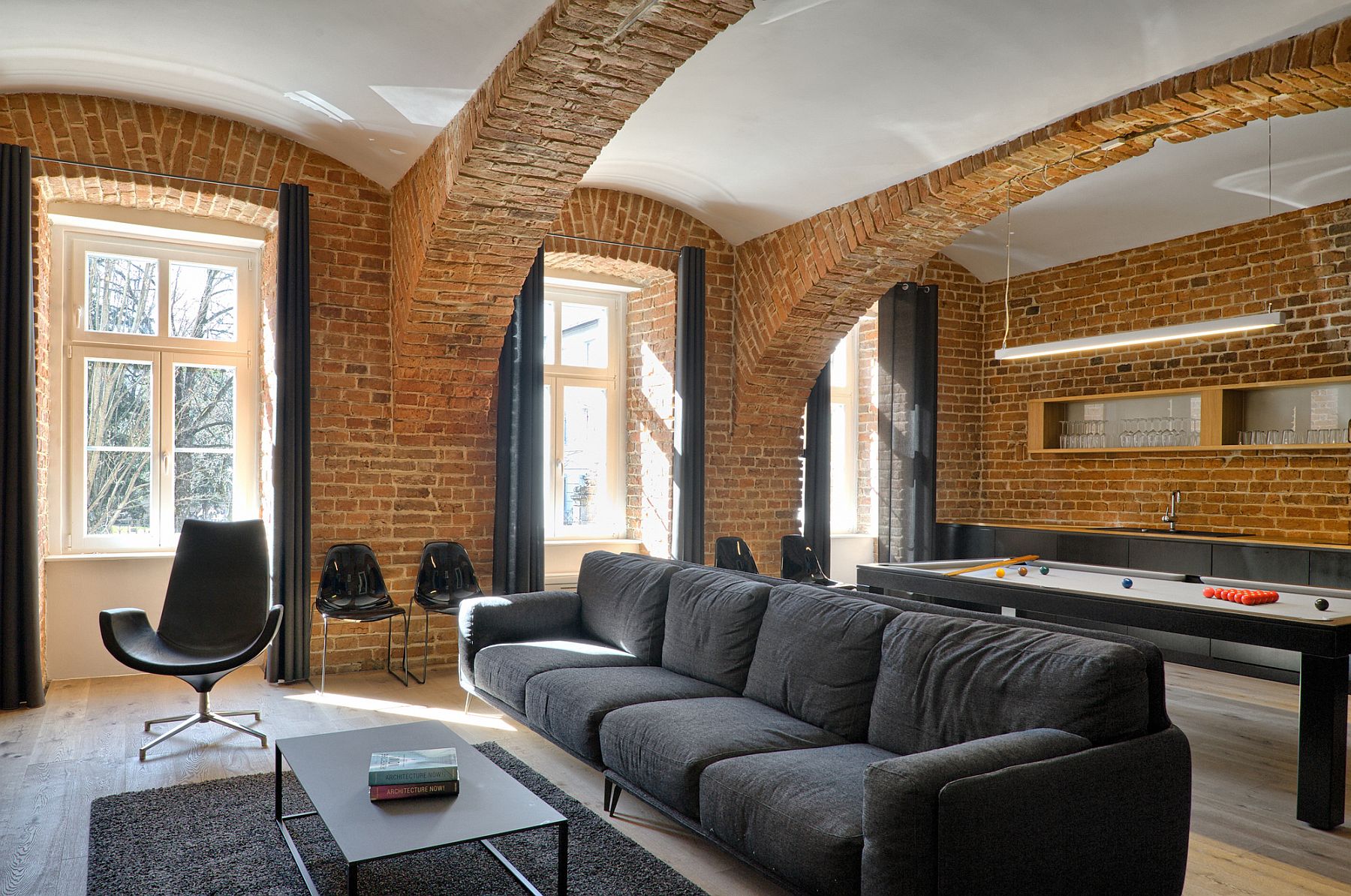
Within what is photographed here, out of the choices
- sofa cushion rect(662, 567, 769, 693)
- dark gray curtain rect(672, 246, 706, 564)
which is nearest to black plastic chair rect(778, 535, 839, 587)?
dark gray curtain rect(672, 246, 706, 564)

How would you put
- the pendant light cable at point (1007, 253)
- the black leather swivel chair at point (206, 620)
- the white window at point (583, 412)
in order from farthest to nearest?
the white window at point (583, 412) < the pendant light cable at point (1007, 253) < the black leather swivel chair at point (206, 620)

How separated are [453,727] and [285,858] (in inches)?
62.8

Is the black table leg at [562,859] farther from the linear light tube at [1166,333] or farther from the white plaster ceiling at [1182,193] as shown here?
the white plaster ceiling at [1182,193]

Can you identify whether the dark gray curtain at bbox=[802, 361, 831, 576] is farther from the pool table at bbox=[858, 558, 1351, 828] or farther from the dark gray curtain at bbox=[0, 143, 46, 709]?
the dark gray curtain at bbox=[0, 143, 46, 709]

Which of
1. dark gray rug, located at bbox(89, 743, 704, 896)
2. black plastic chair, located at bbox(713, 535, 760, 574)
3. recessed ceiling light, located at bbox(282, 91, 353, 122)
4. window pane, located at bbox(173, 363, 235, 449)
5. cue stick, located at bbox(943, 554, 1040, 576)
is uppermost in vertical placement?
recessed ceiling light, located at bbox(282, 91, 353, 122)

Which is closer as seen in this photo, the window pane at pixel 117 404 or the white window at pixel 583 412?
the window pane at pixel 117 404

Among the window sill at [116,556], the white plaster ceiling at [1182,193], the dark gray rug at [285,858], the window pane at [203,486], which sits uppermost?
the white plaster ceiling at [1182,193]

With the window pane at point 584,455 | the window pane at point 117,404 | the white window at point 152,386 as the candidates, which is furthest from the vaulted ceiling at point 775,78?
the window pane at point 584,455

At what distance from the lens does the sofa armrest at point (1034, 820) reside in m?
2.19

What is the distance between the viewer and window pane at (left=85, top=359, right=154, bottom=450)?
5.88m

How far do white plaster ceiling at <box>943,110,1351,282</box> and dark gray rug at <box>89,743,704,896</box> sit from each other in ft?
16.6

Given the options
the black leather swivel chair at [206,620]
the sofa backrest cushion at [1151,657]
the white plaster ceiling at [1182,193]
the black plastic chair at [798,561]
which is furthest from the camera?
the black plastic chair at [798,561]

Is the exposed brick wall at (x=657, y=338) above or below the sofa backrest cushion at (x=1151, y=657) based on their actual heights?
above

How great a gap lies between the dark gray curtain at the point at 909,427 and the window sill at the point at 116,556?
18.9 ft
